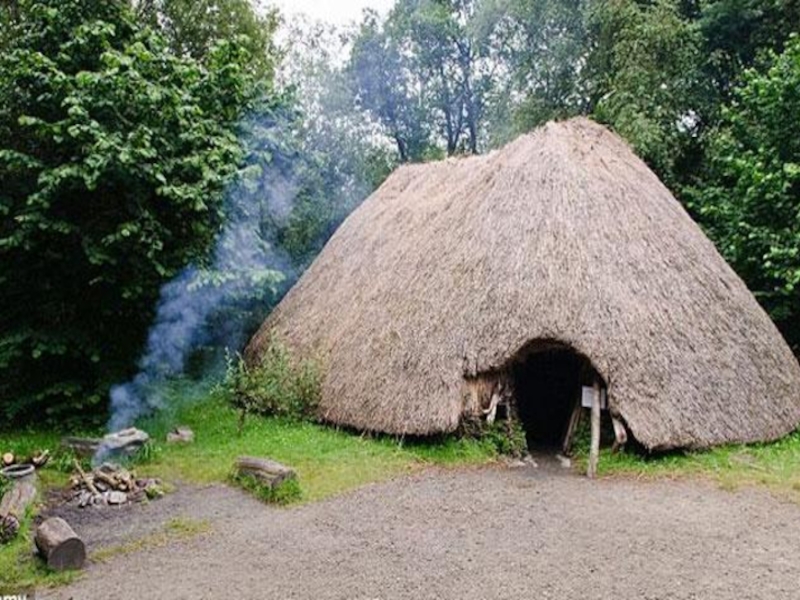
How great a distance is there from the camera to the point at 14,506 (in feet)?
24.2

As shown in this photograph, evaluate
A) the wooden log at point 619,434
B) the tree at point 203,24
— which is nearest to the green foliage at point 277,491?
the wooden log at point 619,434

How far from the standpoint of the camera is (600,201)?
10.6 m

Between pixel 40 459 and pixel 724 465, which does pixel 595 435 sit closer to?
pixel 724 465

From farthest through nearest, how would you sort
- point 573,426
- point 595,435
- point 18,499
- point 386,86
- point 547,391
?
1. point 386,86
2. point 547,391
3. point 573,426
4. point 595,435
5. point 18,499

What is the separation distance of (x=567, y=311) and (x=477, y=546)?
391 cm

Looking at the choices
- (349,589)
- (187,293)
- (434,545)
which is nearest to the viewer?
(349,589)

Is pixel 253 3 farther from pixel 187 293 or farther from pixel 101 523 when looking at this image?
pixel 101 523

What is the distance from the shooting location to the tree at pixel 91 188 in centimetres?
970

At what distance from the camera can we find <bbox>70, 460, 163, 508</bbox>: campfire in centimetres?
810

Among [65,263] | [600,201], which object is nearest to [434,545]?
[600,201]

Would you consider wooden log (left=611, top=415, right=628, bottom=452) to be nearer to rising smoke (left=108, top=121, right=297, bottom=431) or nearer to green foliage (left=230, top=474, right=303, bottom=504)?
green foliage (left=230, top=474, right=303, bottom=504)

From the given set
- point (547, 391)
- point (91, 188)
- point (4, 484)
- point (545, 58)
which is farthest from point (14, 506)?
point (545, 58)

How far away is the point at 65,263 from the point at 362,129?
13887 millimetres

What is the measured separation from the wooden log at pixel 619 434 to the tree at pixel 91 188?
6.64 meters
